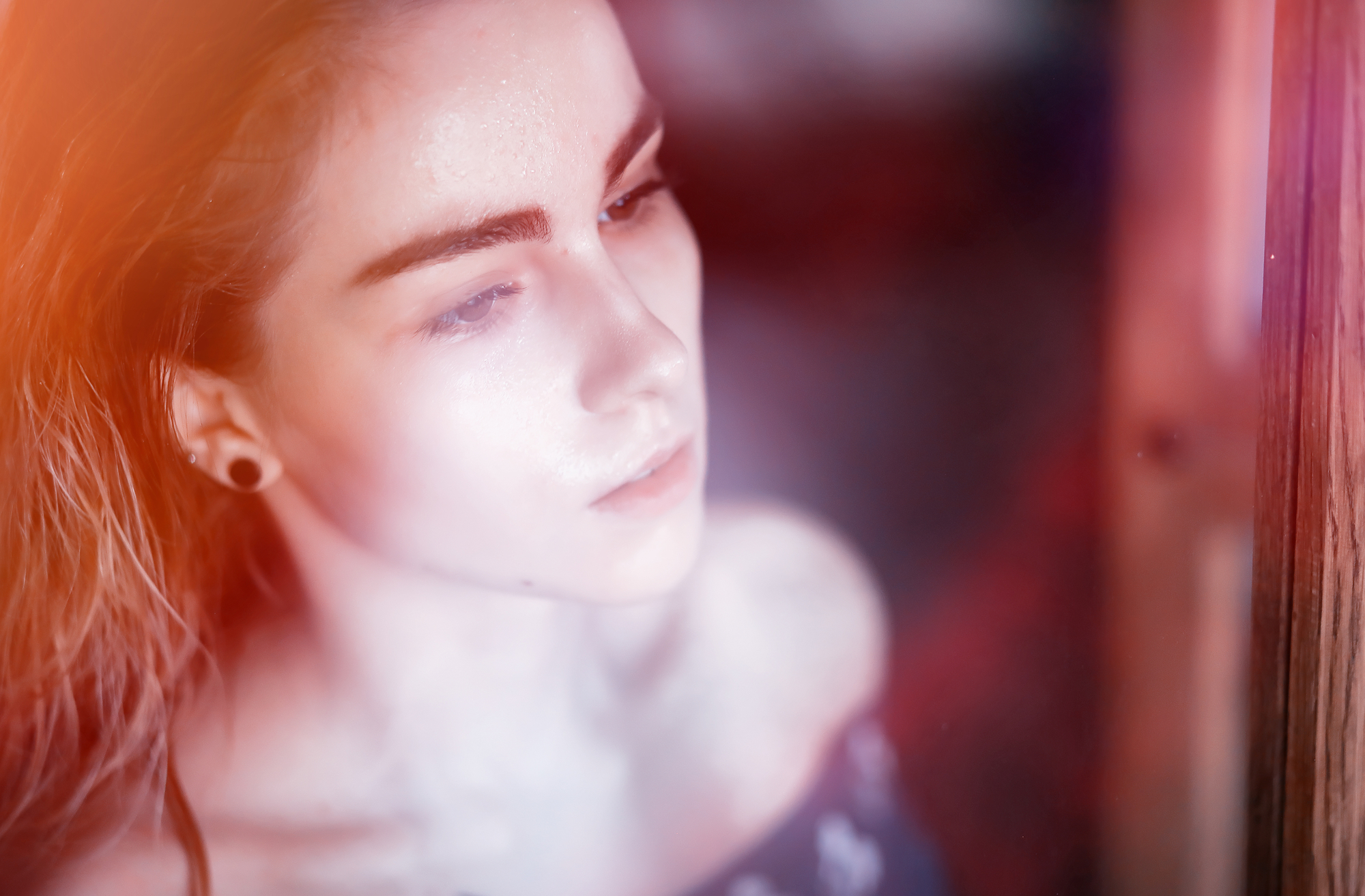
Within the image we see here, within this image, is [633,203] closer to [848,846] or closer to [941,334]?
[941,334]

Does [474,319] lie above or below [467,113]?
below

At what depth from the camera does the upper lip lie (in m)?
0.58

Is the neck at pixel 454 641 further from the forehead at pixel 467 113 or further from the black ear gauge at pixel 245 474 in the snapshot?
the forehead at pixel 467 113

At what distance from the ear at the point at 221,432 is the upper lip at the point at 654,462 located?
0.22 m

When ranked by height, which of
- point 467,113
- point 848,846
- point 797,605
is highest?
point 467,113

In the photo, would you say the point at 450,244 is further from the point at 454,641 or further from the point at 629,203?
the point at 454,641

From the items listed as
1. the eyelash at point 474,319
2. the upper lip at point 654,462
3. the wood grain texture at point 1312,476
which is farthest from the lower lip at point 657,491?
the wood grain texture at point 1312,476

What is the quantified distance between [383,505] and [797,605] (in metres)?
0.30

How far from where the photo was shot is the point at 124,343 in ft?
1.78

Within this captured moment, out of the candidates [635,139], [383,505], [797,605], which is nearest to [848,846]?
[797,605]

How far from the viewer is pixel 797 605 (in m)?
0.65

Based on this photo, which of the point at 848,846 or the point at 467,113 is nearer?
the point at 467,113

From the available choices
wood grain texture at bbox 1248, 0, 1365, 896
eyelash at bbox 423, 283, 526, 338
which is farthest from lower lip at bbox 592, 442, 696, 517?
wood grain texture at bbox 1248, 0, 1365, 896

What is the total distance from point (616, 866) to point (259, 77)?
21.7 inches
